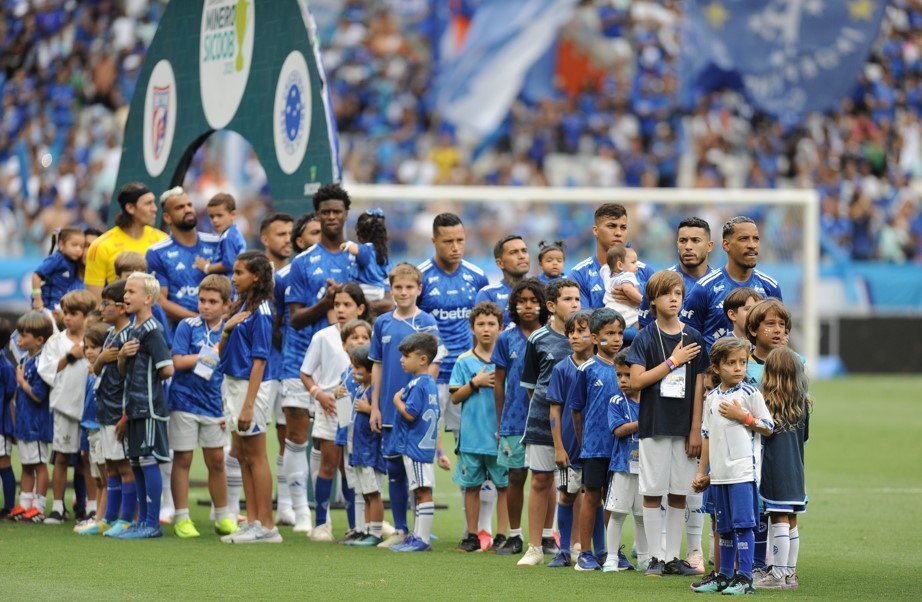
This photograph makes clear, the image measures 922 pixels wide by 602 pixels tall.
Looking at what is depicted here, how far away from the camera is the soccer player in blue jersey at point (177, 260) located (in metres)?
11.5

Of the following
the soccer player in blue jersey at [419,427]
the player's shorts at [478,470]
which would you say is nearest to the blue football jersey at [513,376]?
the player's shorts at [478,470]

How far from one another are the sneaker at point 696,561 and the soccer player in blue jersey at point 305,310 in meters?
3.16

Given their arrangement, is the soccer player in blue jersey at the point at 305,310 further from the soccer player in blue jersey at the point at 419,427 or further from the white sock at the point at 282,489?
the soccer player in blue jersey at the point at 419,427

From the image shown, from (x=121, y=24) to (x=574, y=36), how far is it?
1107cm

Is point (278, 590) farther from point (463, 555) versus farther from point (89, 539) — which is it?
point (89, 539)

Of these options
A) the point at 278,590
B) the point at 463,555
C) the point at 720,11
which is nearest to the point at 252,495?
the point at 463,555

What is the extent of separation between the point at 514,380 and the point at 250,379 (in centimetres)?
178

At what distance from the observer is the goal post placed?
23859 mm

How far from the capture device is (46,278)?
488 inches

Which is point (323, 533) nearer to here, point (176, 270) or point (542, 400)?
point (542, 400)

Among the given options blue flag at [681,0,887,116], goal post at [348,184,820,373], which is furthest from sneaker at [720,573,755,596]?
blue flag at [681,0,887,116]

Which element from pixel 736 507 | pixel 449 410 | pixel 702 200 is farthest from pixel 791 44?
pixel 736 507

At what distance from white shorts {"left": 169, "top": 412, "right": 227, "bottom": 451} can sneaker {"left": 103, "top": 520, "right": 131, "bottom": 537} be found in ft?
1.98

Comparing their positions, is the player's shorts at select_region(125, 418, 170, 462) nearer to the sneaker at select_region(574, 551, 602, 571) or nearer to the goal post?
the sneaker at select_region(574, 551, 602, 571)
